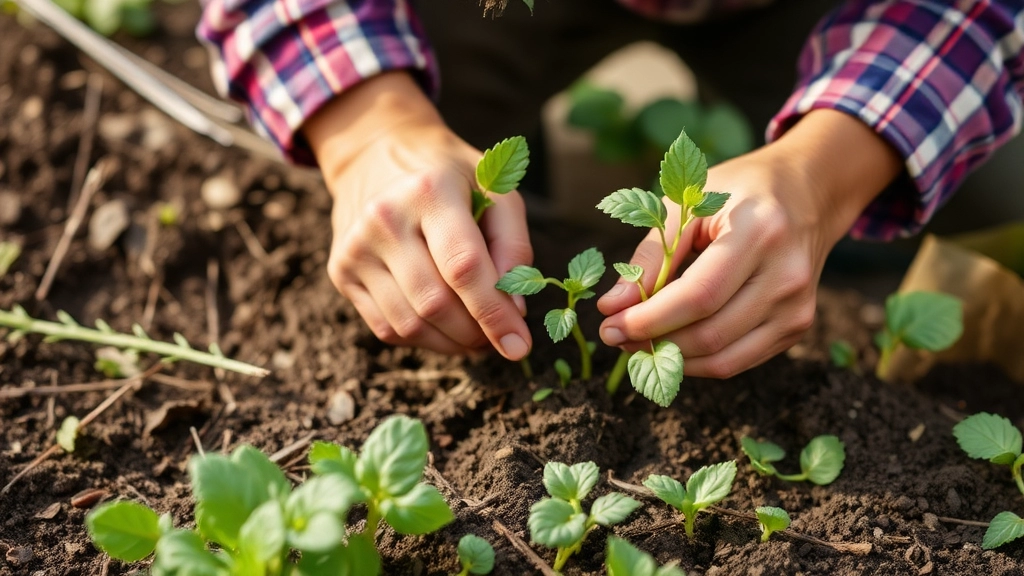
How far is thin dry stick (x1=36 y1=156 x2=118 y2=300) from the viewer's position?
169 cm

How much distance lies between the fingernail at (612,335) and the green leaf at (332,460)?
0.39 metres

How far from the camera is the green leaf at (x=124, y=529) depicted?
95cm

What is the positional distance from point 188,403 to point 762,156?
39.6 inches

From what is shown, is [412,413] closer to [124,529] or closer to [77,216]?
[124,529]

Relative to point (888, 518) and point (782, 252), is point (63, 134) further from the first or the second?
point (888, 518)

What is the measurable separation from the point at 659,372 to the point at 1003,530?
0.53 m

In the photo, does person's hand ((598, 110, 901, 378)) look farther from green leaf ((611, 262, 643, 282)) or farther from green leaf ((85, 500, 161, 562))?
green leaf ((85, 500, 161, 562))

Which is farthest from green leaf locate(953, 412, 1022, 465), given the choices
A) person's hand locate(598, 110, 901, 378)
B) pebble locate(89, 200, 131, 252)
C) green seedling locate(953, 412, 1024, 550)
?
pebble locate(89, 200, 131, 252)

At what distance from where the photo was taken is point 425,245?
1249 mm

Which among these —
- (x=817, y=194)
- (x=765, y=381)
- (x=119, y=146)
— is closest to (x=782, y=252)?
(x=817, y=194)

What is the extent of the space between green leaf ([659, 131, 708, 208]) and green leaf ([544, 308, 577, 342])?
208 mm

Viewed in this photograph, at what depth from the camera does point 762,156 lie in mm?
1305

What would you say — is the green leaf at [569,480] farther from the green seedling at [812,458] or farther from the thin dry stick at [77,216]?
the thin dry stick at [77,216]

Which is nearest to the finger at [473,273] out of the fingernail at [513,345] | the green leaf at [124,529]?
the fingernail at [513,345]
